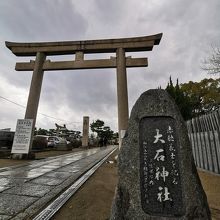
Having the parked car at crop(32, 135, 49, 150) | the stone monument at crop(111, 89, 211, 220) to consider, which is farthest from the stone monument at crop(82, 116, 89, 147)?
the stone monument at crop(111, 89, 211, 220)

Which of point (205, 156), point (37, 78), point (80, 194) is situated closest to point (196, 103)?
point (205, 156)

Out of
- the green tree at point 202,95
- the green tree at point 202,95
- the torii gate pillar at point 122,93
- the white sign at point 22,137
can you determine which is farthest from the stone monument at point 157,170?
the green tree at point 202,95

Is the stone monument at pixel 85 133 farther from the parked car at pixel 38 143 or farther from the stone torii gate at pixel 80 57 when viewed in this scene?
the stone torii gate at pixel 80 57

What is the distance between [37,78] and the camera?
10172 mm

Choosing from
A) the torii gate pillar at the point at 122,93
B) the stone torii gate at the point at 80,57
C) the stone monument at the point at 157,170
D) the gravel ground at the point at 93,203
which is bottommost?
the gravel ground at the point at 93,203

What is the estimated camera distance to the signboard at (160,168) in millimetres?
1967

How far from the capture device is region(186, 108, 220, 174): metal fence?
18.5ft

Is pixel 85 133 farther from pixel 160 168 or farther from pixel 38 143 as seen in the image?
pixel 160 168

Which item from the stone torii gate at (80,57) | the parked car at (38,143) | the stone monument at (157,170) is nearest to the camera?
the stone monument at (157,170)

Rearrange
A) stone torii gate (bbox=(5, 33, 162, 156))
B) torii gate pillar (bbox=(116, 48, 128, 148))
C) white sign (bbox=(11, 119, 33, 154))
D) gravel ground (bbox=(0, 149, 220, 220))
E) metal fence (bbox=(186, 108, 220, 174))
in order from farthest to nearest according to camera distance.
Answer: stone torii gate (bbox=(5, 33, 162, 156)), white sign (bbox=(11, 119, 33, 154)), torii gate pillar (bbox=(116, 48, 128, 148)), metal fence (bbox=(186, 108, 220, 174)), gravel ground (bbox=(0, 149, 220, 220))

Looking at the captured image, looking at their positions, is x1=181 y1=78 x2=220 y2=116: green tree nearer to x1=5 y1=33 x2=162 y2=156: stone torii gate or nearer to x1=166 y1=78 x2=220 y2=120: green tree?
x1=166 y1=78 x2=220 y2=120: green tree

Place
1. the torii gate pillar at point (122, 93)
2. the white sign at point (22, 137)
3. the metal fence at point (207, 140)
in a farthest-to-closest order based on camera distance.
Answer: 1. the white sign at point (22, 137)
2. the torii gate pillar at point (122, 93)
3. the metal fence at point (207, 140)

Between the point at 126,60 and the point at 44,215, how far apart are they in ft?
29.0

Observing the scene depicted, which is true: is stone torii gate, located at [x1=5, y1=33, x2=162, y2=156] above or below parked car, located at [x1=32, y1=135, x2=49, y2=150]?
above
